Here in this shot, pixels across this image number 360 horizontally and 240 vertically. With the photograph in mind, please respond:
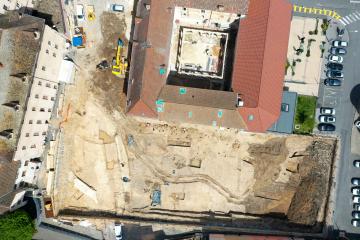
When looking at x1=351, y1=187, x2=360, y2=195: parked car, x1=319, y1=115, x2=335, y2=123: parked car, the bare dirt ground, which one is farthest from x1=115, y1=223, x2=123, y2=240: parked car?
x1=351, y1=187, x2=360, y2=195: parked car

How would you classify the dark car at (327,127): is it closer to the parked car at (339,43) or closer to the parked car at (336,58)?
the parked car at (336,58)

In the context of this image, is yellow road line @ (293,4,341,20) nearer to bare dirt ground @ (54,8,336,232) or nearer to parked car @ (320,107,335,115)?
parked car @ (320,107,335,115)

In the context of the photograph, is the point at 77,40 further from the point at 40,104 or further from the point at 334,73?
the point at 334,73

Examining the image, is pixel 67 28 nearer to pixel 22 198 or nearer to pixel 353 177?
pixel 22 198

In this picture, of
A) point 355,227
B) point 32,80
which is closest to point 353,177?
point 355,227

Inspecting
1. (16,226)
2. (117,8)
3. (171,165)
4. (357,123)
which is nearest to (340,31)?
(357,123)

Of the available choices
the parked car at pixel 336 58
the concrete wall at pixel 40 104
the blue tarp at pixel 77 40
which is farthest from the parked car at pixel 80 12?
the parked car at pixel 336 58
